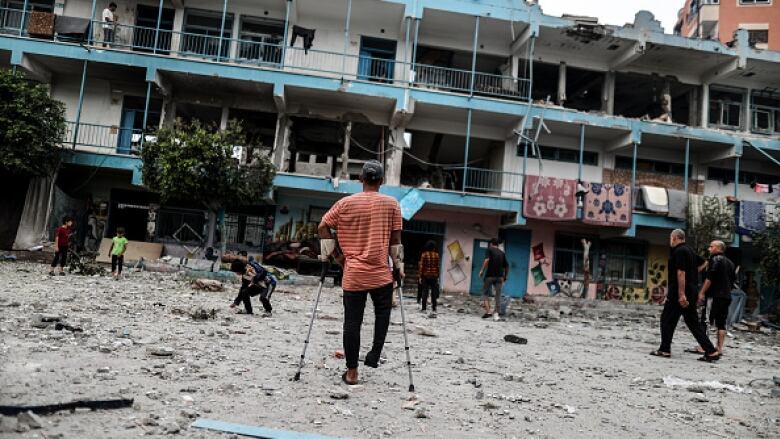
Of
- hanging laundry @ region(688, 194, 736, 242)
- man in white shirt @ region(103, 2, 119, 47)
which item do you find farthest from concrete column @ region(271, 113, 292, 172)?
hanging laundry @ region(688, 194, 736, 242)

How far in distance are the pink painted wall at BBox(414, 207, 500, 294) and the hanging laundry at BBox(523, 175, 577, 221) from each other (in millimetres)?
1820

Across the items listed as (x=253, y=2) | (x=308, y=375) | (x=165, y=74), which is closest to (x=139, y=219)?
(x=165, y=74)

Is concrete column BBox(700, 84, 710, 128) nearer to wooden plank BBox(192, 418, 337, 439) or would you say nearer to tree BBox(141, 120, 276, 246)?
tree BBox(141, 120, 276, 246)

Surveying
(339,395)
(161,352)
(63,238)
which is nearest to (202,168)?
(63,238)

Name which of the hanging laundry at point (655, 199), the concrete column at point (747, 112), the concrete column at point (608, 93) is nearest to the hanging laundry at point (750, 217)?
the hanging laundry at point (655, 199)

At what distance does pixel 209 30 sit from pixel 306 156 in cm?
567

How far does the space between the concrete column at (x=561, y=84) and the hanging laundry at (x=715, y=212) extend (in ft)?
19.1

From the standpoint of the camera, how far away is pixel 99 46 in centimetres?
1745

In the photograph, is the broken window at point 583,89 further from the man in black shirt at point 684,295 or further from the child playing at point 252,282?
the child playing at point 252,282

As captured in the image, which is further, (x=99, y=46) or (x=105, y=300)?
(x=99, y=46)

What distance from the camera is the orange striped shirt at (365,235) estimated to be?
3.99 m

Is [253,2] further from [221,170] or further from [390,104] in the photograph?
[221,170]

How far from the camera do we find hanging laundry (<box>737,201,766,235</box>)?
739 inches

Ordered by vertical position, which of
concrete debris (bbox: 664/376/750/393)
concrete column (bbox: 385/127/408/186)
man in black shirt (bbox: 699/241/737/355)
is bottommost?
concrete debris (bbox: 664/376/750/393)
